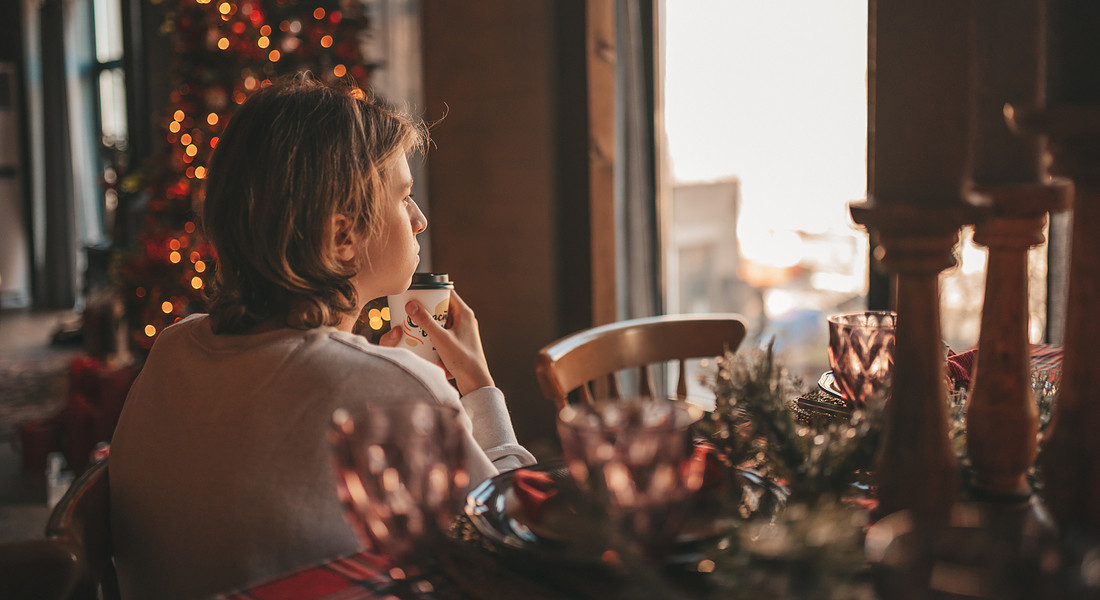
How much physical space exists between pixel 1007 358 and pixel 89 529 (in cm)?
87

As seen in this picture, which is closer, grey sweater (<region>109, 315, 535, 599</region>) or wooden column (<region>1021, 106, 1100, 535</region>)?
wooden column (<region>1021, 106, 1100, 535</region>)

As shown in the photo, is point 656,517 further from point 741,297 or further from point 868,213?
point 741,297

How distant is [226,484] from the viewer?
2.81ft

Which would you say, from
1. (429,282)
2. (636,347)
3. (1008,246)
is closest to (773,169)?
(636,347)

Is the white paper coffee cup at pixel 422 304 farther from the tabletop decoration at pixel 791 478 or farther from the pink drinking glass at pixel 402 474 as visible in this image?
the pink drinking glass at pixel 402 474

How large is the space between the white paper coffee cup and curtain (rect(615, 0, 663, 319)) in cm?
210

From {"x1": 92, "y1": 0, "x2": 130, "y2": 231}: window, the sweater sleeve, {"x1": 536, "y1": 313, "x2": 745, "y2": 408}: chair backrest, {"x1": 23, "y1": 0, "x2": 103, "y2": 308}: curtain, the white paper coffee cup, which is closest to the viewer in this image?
the sweater sleeve

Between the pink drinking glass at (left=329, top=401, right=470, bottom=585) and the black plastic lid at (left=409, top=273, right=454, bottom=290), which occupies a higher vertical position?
the black plastic lid at (left=409, top=273, right=454, bottom=290)

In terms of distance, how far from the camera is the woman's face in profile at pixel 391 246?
1126 millimetres

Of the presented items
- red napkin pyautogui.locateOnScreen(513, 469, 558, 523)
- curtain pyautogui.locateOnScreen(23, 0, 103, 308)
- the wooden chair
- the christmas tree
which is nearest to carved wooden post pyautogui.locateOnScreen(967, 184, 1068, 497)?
red napkin pyautogui.locateOnScreen(513, 469, 558, 523)

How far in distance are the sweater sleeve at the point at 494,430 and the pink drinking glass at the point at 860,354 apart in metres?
0.36

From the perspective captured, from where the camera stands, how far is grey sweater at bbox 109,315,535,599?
2.77 ft

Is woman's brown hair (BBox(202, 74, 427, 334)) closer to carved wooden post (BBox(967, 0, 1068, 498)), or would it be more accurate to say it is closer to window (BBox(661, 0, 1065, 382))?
carved wooden post (BBox(967, 0, 1068, 498))

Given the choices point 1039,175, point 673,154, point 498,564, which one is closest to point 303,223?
point 498,564
